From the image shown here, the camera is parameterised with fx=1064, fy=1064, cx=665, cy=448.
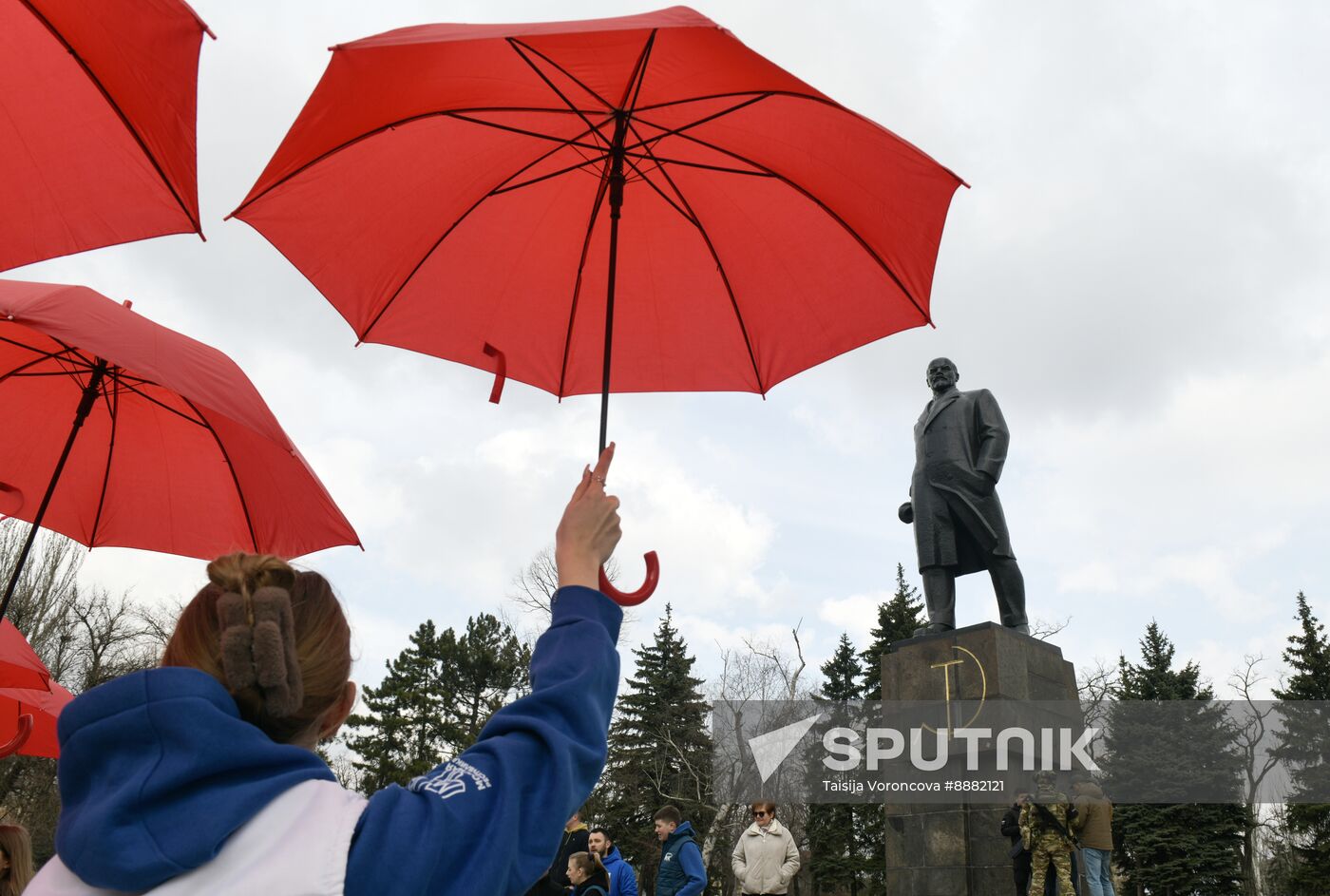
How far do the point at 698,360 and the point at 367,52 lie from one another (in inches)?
62.9

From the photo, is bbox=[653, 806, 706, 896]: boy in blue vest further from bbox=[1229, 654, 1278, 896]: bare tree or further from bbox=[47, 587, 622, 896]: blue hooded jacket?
bbox=[1229, 654, 1278, 896]: bare tree

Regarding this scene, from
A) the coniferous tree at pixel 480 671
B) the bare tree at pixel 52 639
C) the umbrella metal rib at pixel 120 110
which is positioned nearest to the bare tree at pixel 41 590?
the bare tree at pixel 52 639

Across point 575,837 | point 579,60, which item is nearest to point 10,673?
point 575,837

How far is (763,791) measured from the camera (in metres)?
31.1

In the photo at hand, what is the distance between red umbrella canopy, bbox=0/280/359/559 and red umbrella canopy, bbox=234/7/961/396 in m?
1.50

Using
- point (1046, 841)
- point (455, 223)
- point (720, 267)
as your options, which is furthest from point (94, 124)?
point (1046, 841)

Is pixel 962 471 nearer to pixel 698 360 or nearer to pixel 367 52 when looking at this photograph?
pixel 698 360

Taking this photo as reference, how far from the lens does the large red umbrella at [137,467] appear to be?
5.03 meters

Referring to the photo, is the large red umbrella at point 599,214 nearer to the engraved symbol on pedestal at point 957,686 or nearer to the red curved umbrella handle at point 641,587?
the red curved umbrella handle at point 641,587

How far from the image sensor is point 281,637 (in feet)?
4.04

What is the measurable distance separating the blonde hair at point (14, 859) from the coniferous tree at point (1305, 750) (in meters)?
33.6

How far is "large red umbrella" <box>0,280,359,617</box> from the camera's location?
16.5 feet

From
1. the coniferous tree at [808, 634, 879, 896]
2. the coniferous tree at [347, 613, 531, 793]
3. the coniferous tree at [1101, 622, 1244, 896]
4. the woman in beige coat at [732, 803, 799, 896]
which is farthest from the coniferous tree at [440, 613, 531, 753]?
the woman in beige coat at [732, 803, 799, 896]

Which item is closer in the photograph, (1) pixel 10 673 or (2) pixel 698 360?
(2) pixel 698 360
